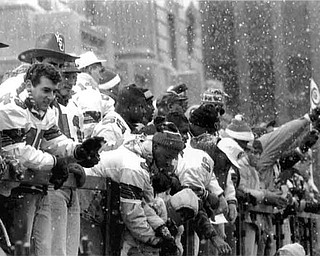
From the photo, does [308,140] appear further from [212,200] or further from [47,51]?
[47,51]

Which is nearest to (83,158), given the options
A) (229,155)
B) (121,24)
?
(229,155)

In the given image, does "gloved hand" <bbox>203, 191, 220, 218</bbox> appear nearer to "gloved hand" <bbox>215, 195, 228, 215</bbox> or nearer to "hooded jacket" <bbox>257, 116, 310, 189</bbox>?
"gloved hand" <bbox>215, 195, 228, 215</bbox>

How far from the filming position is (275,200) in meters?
12.4

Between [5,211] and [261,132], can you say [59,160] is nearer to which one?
[5,211]

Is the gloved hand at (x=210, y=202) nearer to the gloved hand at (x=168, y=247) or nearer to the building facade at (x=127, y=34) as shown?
the gloved hand at (x=168, y=247)

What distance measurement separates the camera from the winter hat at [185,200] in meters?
9.57

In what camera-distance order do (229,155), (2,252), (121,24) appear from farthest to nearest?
(121,24) → (229,155) → (2,252)

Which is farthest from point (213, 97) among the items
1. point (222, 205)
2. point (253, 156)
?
point (222, 205)

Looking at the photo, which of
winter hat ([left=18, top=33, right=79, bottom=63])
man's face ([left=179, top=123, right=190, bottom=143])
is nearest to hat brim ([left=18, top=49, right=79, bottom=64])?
winter hat ([left=18, top=33, right=79, bottom=63])

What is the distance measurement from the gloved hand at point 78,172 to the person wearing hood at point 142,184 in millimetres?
516

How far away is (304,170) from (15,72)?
6.31 metres

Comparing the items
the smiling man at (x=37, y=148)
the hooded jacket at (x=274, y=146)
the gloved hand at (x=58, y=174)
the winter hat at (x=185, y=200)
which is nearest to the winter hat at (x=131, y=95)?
the winter hat at (x=185, y=200)

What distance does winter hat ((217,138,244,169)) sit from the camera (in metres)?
11.3

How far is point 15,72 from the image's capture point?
9547 mm
